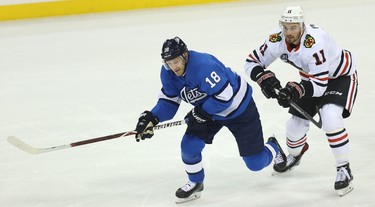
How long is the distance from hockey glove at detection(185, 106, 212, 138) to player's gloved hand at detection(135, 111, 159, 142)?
0.60 ft

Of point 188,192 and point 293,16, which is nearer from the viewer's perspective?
point 293,16

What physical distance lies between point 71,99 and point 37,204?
6.20 ft

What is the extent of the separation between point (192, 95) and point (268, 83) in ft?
1.34

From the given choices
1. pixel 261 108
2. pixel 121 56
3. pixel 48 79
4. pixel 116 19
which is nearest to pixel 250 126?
pixel 261 108

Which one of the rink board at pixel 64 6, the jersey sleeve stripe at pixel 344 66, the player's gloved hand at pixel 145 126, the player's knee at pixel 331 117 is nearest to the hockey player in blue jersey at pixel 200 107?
the player's gloved hand at pixel 145 126

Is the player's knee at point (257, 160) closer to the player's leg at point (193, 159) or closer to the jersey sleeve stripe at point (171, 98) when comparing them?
the player's leg at point (193, 159)

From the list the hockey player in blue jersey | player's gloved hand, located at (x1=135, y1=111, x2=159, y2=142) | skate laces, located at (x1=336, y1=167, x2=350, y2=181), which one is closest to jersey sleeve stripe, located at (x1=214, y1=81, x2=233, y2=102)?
the hockey player in blue jersey

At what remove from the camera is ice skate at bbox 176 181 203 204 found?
3.46 metres

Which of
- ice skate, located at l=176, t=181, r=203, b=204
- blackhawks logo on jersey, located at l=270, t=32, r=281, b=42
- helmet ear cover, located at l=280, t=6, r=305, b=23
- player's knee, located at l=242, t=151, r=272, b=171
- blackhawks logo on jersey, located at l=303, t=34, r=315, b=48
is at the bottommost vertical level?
ice skate, located at l=176, t=181, r=203, b=204

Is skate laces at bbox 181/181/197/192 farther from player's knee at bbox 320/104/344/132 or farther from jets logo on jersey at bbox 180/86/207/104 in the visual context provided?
player's knee at bbox 320/104/344/132

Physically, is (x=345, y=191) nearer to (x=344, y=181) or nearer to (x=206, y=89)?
(x=344, y=181)

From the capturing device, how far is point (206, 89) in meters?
3.16

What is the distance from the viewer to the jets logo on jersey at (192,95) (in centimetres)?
325

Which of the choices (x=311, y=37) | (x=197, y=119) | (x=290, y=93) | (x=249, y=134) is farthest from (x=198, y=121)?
(x=311, y=37)
